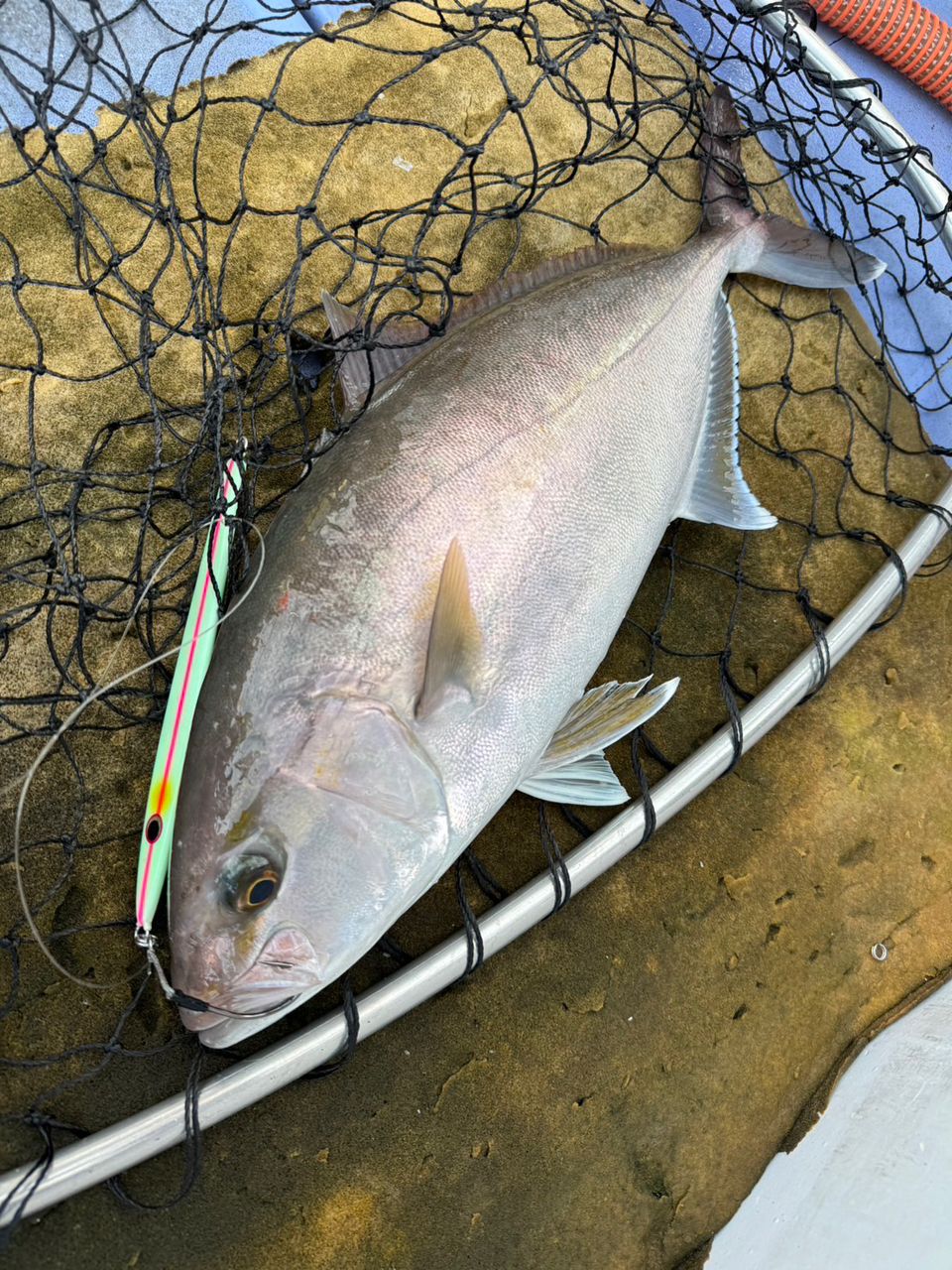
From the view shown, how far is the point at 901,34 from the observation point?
2.54 metres

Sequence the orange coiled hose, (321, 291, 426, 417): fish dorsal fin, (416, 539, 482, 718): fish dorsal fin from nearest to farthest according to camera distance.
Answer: (416, 539, 482, 718): fish dorsal fin → (321, 291, 426, 417): fish dorsal fin → the orange coiled hose

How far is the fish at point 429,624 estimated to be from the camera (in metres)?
1.37

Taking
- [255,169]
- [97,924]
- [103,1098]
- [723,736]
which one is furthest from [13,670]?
[723,736]

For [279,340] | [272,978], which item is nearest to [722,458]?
[279,340]

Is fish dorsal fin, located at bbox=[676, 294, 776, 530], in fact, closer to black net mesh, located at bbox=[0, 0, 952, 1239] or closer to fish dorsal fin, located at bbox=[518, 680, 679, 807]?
black net mesh, located at bbox=[0, 0, 952, 1239]

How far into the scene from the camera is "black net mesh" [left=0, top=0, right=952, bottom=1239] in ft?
5.64

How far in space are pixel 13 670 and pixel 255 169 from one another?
128 cm

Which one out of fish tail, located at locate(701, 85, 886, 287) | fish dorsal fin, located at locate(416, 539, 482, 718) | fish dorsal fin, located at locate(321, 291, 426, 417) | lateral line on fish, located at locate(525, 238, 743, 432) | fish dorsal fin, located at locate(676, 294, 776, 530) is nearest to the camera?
fish dorsal fin, located at locate(416, 539, 482, 718)

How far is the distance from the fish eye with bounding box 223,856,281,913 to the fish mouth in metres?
0.06

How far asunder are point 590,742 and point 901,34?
2.26 m

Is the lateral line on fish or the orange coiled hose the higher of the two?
the orange coiled hose

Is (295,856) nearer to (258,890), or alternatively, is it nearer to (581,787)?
(258,890)

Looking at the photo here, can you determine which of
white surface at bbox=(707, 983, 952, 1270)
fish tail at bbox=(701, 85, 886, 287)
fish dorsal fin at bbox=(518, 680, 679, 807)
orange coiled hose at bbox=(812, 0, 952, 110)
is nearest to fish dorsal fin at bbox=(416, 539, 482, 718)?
fish dorsal fin at bbox=(518, 680, 679, 807)

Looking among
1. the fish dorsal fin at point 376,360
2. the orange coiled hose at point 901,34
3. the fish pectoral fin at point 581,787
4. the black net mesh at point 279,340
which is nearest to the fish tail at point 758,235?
the black net mesh at point 279,340
